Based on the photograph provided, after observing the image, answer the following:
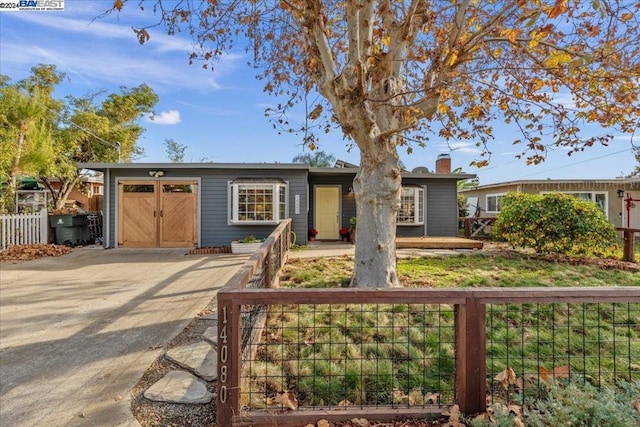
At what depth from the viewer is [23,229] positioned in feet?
31.4

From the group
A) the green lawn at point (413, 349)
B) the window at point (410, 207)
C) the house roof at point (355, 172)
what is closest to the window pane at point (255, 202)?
the house roof at point (355, 172)

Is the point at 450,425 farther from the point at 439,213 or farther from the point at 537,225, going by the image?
the point at 439,213

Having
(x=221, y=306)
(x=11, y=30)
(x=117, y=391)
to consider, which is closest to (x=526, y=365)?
(x=221, y=306)

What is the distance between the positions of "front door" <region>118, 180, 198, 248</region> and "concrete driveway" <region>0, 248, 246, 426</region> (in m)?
2.65

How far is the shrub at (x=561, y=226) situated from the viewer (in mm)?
7724

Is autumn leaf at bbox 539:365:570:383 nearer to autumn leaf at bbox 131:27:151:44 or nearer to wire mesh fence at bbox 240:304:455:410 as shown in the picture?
wire mesh fence at bbox 240:304:455:410

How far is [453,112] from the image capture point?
5.82m

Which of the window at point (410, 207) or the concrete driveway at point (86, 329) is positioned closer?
the concrete driveway at point (86, 329)

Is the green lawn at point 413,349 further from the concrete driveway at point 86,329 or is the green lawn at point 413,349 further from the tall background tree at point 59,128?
the tall background tree at point 59,128


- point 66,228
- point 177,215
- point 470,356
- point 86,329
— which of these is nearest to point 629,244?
point 470,356

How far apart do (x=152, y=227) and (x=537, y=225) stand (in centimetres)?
1097

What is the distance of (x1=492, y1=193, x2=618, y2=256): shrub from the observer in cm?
772

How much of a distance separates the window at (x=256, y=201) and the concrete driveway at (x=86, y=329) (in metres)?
2.93

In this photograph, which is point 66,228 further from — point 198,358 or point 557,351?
point 557,351
